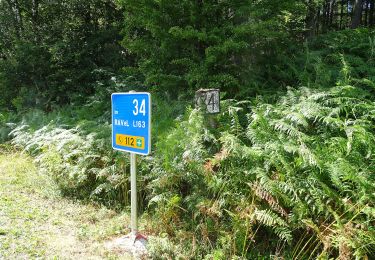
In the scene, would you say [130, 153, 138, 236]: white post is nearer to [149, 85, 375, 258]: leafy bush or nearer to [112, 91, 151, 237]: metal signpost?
[112, 91, 151, 237]: metal signpost

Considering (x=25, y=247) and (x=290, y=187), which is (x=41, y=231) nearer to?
(x=25, y=247)

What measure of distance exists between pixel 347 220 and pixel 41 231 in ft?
11.4

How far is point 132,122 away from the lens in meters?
3.81

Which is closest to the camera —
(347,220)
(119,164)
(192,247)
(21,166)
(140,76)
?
(347,220)

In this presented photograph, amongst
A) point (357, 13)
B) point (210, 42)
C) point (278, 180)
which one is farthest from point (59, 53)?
point (357, 13)

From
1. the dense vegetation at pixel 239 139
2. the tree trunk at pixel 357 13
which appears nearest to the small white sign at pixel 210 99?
the dense vegetation at pixel 239 139

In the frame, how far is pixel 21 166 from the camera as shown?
688 centimetres

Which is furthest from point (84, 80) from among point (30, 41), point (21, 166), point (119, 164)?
point (119, 164)

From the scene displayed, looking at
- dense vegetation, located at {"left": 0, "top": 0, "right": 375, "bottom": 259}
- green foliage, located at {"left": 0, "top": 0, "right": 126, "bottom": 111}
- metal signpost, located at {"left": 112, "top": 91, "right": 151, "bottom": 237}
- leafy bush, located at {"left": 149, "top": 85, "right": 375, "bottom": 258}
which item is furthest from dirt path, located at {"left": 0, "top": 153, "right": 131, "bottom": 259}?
green foliage, located at {"left": 0, "top": 0, "right": 126, "bottom": 111}

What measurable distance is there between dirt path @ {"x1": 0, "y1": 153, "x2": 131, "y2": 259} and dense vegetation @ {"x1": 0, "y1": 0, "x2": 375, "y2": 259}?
1.02 feet

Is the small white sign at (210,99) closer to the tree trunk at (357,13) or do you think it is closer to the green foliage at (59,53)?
the green foliage at (59,53)

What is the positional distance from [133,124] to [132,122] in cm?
3

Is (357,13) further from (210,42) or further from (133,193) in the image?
(133,193)

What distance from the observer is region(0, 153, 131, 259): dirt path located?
12.4 feet
